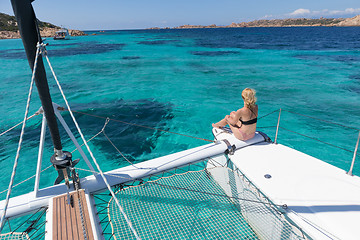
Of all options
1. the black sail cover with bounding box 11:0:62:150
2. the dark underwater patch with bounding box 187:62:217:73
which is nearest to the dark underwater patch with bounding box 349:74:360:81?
the dark underwater patch with bounding box 187:62:217:73

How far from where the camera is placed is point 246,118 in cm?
466

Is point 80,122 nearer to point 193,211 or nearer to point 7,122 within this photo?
point 7,122

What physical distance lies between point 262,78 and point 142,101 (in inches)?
459

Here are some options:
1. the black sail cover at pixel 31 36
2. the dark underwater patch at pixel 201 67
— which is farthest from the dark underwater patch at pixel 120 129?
the dark underwater patch at pixel 201 67

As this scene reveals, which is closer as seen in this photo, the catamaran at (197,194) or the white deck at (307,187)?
the catamaran at (197,194)

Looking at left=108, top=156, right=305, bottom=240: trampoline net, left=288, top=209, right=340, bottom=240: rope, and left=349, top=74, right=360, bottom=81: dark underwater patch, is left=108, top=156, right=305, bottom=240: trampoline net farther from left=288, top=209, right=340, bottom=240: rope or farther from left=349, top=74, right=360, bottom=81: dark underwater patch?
left=349, top=74, right=360, bottom=81: dark underwater patch

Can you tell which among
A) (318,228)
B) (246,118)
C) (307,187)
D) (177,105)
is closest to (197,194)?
(246,118)

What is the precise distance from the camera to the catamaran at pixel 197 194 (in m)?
2.78

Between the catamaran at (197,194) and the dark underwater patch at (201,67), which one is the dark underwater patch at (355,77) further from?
the catamaran at (197,194)

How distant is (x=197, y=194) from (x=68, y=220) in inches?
110

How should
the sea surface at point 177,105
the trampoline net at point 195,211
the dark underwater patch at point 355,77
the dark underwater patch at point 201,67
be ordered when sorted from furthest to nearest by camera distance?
the dark underwater patch at point 201,67, the dark underwater patch at point 355,77, the sea surface at point 177,105, the trampoline net at point 195,211

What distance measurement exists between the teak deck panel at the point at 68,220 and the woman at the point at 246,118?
3435mm

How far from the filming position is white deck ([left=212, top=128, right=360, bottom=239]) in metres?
3.02

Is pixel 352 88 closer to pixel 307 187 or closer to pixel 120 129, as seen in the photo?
pixel 307 187
